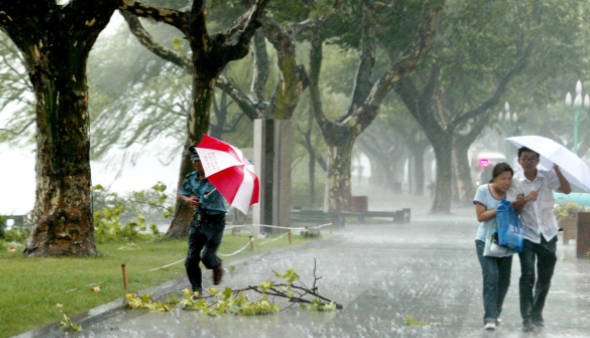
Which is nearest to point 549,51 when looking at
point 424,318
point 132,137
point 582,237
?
point 132,137

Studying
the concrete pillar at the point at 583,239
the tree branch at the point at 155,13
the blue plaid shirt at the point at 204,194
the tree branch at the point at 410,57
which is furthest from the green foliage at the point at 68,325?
the tree branch at the point at 410,57

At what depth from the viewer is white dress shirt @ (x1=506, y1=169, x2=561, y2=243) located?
758cm

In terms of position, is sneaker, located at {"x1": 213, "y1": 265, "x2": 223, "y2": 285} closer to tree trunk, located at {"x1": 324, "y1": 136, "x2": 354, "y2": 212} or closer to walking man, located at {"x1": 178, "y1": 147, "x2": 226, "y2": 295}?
walking man, located at {"x1": 178, "y1": 147, "x2": 226, "y2": 295}

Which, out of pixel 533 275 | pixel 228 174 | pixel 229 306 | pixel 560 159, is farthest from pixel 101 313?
pixel 560 159

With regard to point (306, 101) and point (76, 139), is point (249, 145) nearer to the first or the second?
point (306, 101)

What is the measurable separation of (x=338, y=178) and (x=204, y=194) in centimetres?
2103

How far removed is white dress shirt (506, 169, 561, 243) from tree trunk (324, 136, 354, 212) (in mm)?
21374

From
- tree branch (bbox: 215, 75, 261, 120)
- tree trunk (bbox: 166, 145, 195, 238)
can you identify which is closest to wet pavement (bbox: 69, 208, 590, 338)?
tree trunk (bbox: 166, 145, 195, 238)

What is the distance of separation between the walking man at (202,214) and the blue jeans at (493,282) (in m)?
2.81

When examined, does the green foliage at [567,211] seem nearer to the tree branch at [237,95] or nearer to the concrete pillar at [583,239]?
the concrete pillar at [583,239]

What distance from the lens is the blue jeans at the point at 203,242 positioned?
9125 mm

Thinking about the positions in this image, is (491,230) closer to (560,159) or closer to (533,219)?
(533,219)

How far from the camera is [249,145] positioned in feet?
120

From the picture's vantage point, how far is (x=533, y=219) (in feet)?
24.9
